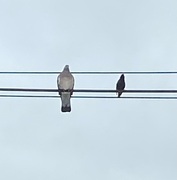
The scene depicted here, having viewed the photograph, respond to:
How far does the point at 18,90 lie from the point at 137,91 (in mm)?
1496

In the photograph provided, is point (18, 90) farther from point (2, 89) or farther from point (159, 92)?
point (159, 92)

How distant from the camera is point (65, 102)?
1096 centimetres

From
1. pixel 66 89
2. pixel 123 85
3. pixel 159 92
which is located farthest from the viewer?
pixel 123 85

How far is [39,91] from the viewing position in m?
8.98

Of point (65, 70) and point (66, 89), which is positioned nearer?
point (66, 89)

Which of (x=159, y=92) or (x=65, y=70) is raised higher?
(x=65, y=70)

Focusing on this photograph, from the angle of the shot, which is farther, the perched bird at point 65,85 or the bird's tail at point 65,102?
the perched bird at point 65,85

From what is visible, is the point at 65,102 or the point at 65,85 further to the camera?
the point at 65,85

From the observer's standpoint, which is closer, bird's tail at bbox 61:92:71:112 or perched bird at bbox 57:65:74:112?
bird's tail at bbox 61:92:71:112

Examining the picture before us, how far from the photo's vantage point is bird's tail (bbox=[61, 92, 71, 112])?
10.6m

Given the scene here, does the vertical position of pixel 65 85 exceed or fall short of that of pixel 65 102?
it exceeds it

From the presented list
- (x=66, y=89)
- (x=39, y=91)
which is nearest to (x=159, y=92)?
(x=39, y=91)

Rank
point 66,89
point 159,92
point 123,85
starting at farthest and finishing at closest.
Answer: point 123,85 < point 66,89 < point 159,92

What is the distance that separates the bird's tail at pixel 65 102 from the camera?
10.6m
